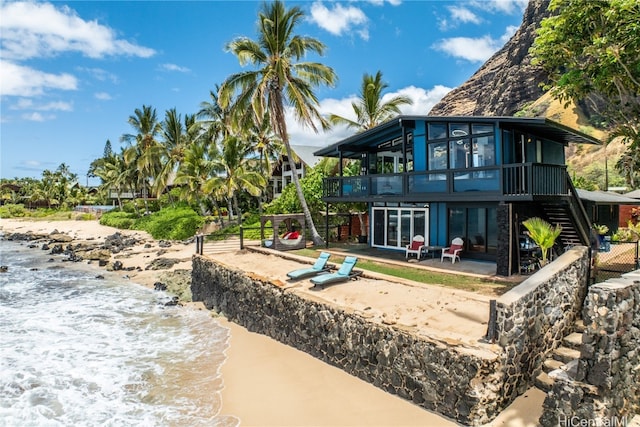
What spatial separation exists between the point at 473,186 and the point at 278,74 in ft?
38.3

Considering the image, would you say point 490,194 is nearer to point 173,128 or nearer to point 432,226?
point 432,226

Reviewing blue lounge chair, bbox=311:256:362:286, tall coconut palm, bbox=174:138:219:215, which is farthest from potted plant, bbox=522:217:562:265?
tall coconut palm, bbox=174:138:219:215

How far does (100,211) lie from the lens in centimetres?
5819

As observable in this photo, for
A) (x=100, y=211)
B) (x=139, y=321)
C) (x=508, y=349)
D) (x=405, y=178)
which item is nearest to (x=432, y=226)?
(x=405, y=178)

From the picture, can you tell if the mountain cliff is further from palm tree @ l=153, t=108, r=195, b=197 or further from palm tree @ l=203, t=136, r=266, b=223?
palm tree @ l=153, t=108, r=195, b=197

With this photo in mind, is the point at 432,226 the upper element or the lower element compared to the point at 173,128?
lower

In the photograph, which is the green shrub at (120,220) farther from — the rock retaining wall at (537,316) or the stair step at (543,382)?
the stair step at (543,382)

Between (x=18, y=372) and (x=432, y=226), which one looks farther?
(x=432, y=226)

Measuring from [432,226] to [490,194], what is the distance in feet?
13.5

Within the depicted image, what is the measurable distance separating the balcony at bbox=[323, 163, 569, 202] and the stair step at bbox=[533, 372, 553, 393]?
236 inches

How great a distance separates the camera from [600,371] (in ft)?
20.9

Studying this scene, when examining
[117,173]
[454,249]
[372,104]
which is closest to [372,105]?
[372,104]

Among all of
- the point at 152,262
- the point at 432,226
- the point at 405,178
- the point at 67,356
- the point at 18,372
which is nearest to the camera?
the point at 18,372

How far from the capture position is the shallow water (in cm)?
855
